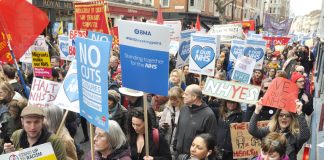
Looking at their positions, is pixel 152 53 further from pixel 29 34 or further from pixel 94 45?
pixel 29 34

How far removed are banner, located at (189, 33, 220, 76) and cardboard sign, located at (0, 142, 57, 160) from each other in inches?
195

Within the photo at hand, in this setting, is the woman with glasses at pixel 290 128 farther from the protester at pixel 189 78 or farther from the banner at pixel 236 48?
the banner at pixel 236 48

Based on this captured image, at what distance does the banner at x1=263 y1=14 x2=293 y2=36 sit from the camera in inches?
1214

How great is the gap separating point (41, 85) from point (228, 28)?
47.6ft

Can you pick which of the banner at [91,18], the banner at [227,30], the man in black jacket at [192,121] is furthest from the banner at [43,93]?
the banner at [227,30]

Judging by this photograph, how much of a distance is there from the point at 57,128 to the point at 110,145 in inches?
42.2

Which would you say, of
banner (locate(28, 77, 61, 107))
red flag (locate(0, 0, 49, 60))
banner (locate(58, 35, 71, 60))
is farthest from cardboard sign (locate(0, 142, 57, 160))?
banner (locate(58, 35, 71, 60))

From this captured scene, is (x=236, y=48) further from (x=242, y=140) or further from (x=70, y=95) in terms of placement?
(x=70, y=95)

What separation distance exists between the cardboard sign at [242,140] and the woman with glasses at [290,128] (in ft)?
1.81

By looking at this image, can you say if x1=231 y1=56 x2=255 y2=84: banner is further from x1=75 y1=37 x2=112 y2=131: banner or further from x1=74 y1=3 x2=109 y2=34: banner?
x1=75 y1=37 x2=112 y2=131: banner

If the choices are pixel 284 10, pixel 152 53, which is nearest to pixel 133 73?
pixel 152 53

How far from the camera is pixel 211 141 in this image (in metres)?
4.07

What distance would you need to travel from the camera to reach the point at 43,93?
17.5ft

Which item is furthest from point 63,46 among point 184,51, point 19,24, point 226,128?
point 226,128
